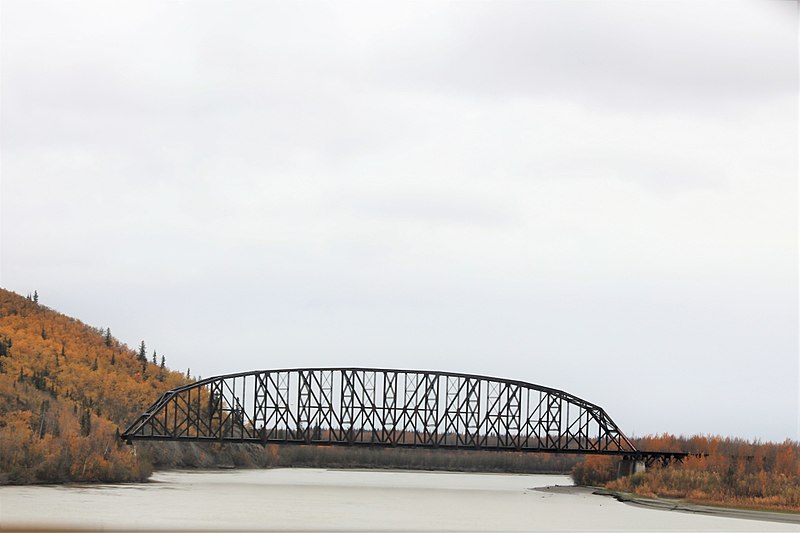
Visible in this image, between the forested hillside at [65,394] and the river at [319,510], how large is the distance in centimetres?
321

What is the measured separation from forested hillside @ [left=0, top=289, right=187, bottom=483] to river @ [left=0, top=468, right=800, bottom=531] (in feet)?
10.5

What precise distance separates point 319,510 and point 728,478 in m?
29.4

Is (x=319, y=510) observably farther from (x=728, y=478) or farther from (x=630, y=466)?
(x=630, y=466)

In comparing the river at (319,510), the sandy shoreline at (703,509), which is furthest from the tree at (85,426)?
the sandy shoreline at (703,509)

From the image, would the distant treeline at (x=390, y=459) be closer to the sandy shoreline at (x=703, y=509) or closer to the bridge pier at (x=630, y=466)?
the bridge pier at (x=630, y=466)

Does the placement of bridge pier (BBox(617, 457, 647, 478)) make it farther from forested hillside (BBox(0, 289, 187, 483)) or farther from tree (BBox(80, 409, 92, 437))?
tree (BBox(80, 409, 92, 437))

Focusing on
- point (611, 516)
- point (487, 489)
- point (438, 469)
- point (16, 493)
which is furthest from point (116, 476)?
point (438, 469)

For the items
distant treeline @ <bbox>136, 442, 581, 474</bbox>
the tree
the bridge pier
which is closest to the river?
the tree

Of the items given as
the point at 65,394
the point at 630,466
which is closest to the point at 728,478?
the point at 630,466

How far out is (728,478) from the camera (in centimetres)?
8506

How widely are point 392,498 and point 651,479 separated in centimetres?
2212

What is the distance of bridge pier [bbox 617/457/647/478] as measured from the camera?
4218 inches

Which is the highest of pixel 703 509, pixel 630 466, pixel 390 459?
pixel 630 466

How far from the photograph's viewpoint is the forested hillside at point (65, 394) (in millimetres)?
86250
